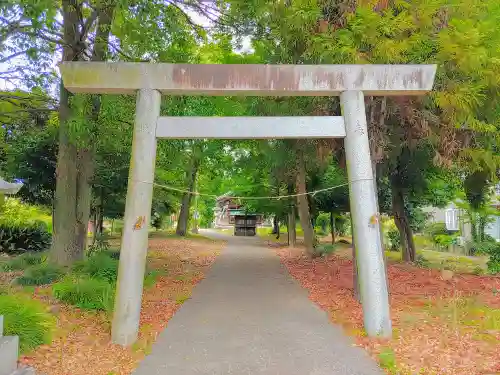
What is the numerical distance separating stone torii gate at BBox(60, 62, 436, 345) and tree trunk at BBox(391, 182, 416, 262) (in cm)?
877

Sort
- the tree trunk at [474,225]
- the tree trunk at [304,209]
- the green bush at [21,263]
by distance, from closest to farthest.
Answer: the green bush at [21,263] < the tree trunk at [304,209] < the tree trunk at [474,225]

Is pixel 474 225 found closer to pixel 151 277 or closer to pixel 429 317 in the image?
pixel 429 317

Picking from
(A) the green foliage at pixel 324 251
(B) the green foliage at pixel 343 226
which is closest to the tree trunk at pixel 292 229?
(A) the green foliage at pixel 324 251

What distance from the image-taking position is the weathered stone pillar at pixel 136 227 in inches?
233

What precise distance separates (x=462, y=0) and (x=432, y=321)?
19.4 feet

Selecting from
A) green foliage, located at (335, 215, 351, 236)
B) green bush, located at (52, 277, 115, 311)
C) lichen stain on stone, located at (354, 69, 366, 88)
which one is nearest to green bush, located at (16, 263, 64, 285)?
green bush, located at (52, 277, 115, 311)

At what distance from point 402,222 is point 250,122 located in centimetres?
1084

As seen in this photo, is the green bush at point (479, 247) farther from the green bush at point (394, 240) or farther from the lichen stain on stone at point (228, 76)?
the lichen stain on stone at point (228, 76)

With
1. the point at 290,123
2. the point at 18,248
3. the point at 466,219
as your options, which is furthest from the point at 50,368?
the point at 466,219

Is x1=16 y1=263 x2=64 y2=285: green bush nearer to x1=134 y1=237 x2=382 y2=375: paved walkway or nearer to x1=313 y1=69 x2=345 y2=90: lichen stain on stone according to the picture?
x1=134 y1=237 x2=382 y2=375: paved walkway

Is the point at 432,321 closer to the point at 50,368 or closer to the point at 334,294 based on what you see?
the point at 334,294

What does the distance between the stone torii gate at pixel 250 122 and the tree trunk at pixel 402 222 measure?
877 centimetres

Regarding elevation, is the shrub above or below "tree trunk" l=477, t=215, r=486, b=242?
below

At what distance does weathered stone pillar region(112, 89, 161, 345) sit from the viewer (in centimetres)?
592
